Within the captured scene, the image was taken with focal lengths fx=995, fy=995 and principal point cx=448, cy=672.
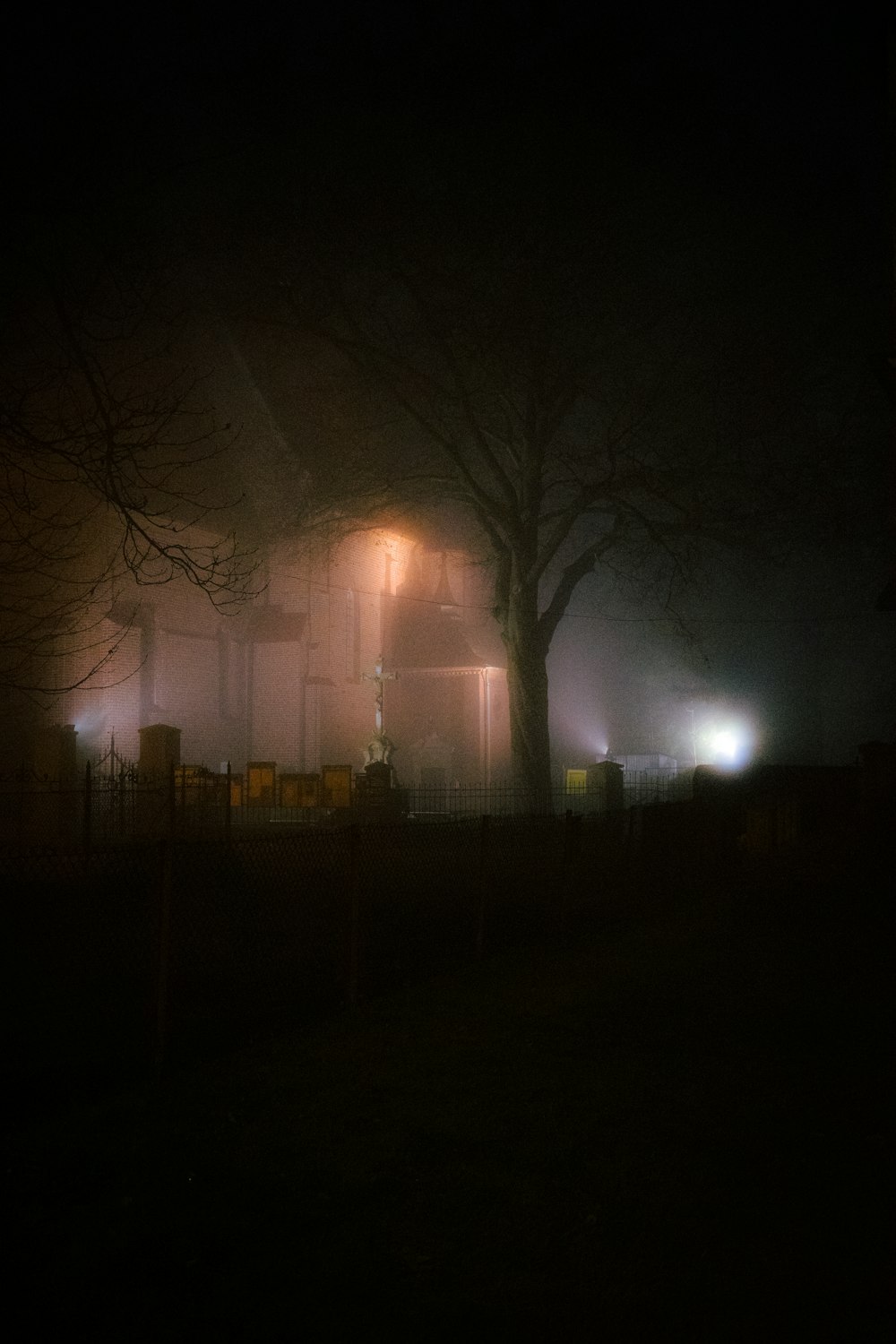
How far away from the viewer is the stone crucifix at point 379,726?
3616 centimetres

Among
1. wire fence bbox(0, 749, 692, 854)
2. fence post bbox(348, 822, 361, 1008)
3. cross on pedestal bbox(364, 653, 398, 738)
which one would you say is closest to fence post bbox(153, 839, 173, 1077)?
fence post bbox(348, 822, 361, 1008)

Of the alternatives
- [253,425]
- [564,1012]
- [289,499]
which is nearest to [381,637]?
[253,425]

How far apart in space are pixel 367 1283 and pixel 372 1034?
10.9 ft

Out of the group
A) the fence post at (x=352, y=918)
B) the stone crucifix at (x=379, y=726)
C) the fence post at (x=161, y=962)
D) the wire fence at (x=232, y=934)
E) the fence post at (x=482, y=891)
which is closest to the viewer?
the fence post at (x=161, y=962)

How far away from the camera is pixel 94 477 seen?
595 cm

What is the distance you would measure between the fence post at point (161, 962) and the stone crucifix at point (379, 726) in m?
29.7

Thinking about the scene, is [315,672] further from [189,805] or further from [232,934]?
[232,934]

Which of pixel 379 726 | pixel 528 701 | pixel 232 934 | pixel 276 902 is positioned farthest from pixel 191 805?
pixel 379 726

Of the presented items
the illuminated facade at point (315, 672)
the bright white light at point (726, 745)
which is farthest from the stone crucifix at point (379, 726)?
the bright white light at point (726, 745)

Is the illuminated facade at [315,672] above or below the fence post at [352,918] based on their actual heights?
above

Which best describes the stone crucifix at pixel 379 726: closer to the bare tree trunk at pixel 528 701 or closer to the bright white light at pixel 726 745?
the bare tree trunk at pixel 528 701

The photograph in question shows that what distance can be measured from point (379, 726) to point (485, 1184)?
36.5 m

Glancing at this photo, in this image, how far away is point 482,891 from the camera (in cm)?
906

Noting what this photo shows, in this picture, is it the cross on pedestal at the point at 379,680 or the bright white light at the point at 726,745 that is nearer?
the cross on pedestal at the point at 379,680
